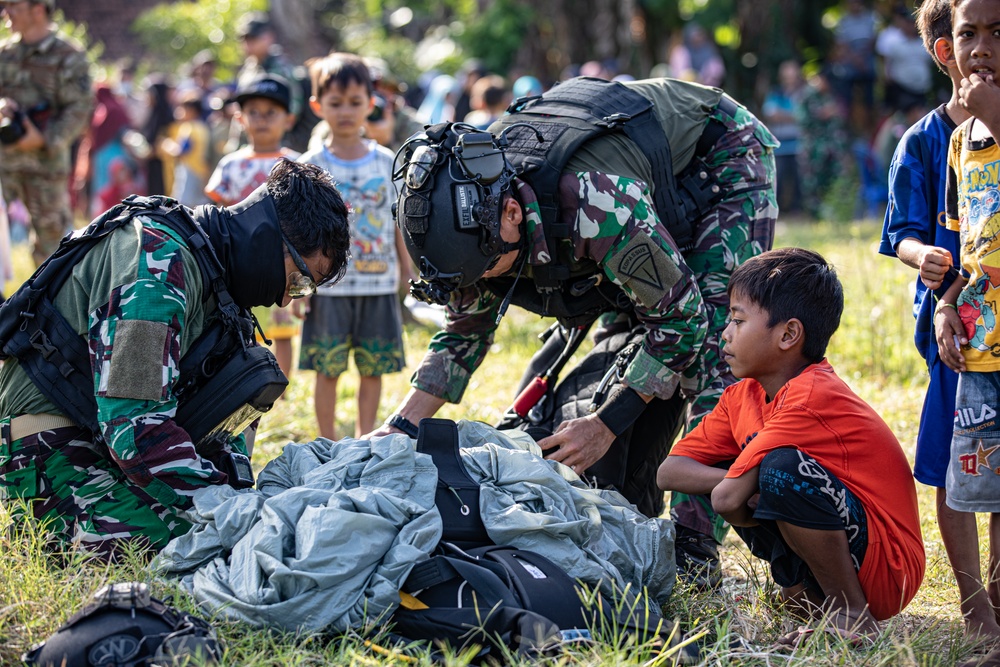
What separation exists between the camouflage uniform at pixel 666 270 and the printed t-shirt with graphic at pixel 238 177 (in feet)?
6.96

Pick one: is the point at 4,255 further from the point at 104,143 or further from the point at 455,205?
the point at 104,143

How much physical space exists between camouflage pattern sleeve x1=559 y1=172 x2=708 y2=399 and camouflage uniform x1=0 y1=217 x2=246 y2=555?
125 centimetres

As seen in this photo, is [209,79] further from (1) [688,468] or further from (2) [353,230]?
(1) [688,468]

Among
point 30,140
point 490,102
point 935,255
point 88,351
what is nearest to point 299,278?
point 88,351

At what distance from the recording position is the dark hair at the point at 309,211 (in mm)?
3281

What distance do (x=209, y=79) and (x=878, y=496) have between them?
1314 cm

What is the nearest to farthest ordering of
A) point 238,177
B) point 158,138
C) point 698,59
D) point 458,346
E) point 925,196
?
1. point 925,196
2. point 458,346
3. point 238,177
4. point 158,138
5. point 698,59

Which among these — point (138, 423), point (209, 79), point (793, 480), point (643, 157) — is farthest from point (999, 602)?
point (209, 79)

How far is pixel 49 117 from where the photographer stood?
820 cm

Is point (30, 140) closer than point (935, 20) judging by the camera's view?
No

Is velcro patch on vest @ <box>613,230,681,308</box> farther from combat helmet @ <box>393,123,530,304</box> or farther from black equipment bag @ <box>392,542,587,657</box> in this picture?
black equipment bag @ <box>392,542,587,657</box>

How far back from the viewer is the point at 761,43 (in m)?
16.2

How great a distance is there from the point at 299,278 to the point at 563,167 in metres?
0.93

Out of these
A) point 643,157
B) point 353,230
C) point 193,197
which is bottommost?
point 193,197
